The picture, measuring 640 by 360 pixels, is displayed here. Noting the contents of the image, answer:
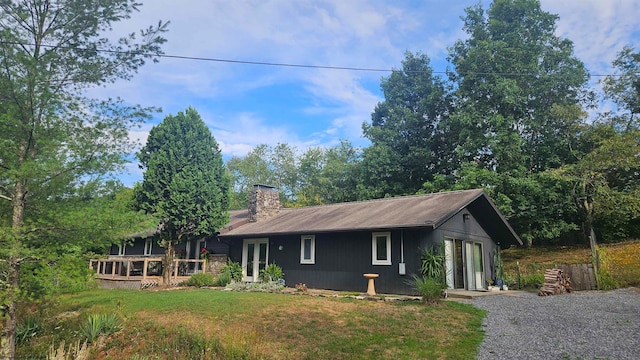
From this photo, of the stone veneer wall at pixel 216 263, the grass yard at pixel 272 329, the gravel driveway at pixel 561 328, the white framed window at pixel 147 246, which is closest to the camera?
the gravel driveway at pixel 561 328

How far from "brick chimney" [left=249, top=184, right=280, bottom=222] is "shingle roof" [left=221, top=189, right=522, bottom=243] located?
557mm

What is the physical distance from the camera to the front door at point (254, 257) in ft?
60.1

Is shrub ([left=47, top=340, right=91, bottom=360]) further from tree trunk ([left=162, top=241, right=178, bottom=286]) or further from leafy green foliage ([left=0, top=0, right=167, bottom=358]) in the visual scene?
tree trunk ([left=162, top=241, right=178, bottom=286])

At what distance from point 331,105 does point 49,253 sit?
17123 millimetres

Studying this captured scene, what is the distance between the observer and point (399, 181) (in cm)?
3241

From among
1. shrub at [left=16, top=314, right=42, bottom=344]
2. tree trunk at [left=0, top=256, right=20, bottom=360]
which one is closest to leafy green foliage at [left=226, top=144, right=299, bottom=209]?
shrub at [left=16, top=314, right=42, bottom=344]

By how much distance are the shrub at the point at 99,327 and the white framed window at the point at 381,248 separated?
8.31 meters

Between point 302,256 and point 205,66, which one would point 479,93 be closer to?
point 302,256

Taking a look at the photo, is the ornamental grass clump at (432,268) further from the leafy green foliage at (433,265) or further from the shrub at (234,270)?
the shrub at (234,270)

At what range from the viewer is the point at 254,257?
61.1ft

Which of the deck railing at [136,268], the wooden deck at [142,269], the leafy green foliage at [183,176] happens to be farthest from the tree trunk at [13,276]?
the deck railing at [136,268]

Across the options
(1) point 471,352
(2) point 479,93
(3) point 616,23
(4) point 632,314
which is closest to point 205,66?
(1) point 471,352

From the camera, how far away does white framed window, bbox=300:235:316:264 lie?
16.5 metres

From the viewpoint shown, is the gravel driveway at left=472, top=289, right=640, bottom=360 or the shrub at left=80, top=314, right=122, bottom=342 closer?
the gravel driveway at left=472, top=289, right=640, bottom=360
